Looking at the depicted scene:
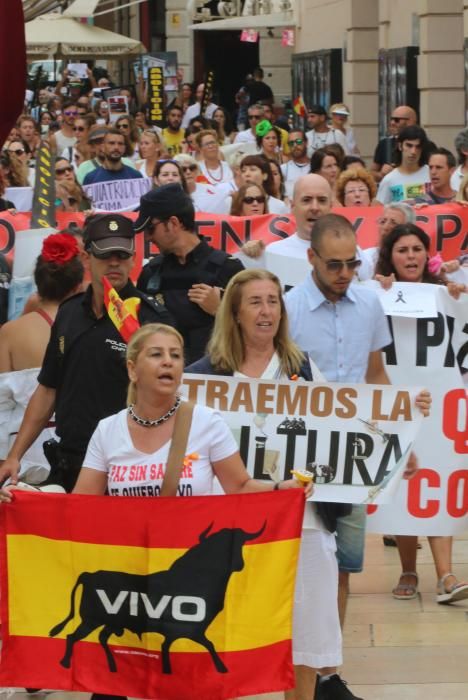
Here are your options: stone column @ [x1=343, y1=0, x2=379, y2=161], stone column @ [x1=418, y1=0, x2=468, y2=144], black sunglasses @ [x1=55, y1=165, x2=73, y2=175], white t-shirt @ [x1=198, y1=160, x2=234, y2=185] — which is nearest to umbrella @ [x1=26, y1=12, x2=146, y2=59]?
stone column @ [x1=343, y1=0, x2=379, y2=161]

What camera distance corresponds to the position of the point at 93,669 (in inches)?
209

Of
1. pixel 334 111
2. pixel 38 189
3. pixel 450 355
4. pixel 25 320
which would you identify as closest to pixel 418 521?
pixel 450 355

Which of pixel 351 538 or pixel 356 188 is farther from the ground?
pixel 356 188

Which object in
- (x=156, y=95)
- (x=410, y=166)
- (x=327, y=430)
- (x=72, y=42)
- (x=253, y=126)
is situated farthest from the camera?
(x=72, y=42)

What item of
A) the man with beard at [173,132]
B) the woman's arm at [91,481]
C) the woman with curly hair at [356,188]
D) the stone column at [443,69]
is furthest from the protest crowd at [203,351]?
the man with beard at [173,132]

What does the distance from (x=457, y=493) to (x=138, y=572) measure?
8.82 feet

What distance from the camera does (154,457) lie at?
5.32m

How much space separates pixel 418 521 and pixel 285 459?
170 centimetres

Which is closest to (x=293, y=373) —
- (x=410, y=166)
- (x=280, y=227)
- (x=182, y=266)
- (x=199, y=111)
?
(x=182, y=266)

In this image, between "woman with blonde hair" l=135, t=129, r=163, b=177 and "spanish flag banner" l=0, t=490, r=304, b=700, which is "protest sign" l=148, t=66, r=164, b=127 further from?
"spanish flag banner" l=0, t=490, r=304, b=700

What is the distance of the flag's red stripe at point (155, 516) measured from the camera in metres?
5.24

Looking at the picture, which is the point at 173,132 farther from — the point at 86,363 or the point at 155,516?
the point at 155,516

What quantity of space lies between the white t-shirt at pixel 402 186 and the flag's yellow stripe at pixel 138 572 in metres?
7.49

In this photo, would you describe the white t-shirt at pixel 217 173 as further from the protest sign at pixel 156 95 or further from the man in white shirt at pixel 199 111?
the man in white shirt at pixel 199 111
